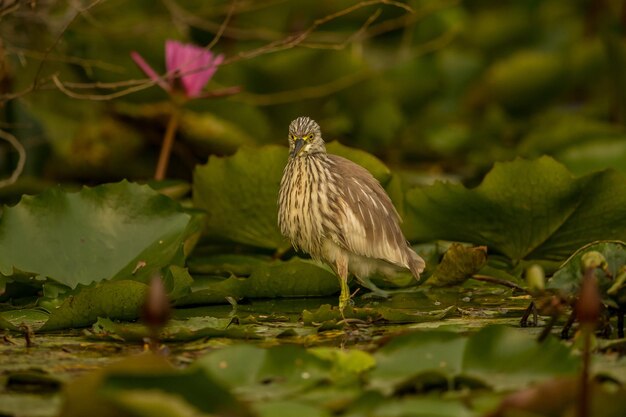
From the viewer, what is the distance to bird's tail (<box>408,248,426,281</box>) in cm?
329

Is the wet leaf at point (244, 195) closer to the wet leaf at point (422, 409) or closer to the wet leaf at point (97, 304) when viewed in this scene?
the wet leaf at point (97, 304)

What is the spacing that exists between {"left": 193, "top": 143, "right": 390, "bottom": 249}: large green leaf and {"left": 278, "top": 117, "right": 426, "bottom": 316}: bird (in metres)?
0.20

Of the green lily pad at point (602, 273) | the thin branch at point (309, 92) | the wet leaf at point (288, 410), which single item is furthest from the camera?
the thin branch at point (309, 92)

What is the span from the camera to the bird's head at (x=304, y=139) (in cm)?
347

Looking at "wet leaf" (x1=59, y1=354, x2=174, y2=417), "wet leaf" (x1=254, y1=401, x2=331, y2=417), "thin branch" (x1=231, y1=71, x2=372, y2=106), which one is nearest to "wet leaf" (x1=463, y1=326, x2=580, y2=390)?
"wet leaf" (x1=254, y1=401, x2=331, y2=417)

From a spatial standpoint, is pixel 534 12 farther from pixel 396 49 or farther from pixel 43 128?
pixel 43 128

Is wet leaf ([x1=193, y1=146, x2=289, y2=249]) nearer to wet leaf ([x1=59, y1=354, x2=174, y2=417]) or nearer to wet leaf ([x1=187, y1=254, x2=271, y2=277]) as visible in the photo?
wet leaf ([x1=187, y1=254, x2=271, y2=277])

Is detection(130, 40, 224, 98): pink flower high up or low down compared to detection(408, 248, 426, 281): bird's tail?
up

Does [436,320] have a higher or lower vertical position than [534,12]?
lower

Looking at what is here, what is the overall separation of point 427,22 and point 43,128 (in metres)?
2.50

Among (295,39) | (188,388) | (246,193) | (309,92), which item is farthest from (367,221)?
(309,92)

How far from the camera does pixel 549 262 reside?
11.5 ft

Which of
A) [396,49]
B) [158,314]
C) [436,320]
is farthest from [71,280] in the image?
[396,49]

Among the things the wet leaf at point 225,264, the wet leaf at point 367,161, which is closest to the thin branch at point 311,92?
the wet leaf at point 367,161
